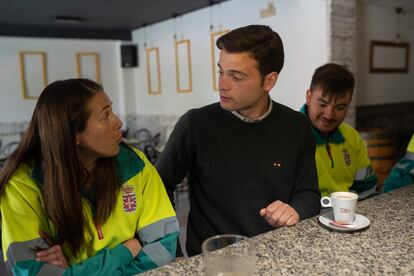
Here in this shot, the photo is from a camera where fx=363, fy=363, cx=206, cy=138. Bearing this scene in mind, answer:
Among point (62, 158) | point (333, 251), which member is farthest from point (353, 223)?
point (62, 158)

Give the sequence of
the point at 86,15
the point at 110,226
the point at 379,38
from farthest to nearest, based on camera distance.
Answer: the point at 86,15 < the point at 379,38 < the point at 110,226

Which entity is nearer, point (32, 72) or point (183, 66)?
point (183, 66)

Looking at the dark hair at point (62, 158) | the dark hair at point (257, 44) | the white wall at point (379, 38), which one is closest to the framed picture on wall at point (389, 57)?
the white wall at point (379, 38)

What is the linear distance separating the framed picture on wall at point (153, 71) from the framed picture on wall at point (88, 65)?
1.21 meters

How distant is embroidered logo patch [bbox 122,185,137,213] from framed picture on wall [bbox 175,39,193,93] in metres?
5.41

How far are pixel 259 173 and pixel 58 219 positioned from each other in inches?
29.7

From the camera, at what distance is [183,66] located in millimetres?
6695

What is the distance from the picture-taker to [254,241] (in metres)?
1.04

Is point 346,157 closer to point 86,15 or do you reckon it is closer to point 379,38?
point 379,38

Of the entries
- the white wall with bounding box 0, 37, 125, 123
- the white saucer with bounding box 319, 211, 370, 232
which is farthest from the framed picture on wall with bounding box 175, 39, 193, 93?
the white saucer with bounding box 319, 211, 370, 232

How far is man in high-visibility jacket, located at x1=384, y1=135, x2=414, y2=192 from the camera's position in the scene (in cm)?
175

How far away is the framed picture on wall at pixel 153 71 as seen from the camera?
7.43 metres

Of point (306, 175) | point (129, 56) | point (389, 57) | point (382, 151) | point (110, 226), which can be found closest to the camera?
point (110, 226)

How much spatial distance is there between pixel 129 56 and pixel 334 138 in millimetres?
6770
